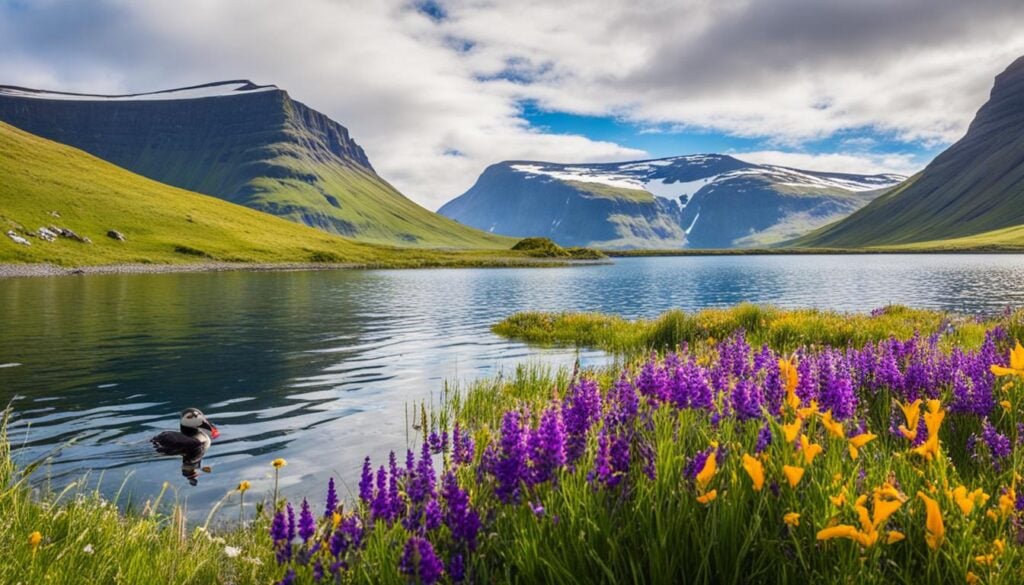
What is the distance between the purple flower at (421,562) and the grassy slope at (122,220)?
113 m

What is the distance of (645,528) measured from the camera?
3.88 metres

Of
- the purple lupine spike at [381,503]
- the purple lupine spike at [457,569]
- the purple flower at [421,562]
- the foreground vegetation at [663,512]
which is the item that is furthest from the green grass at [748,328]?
the purple flower at [421,562]

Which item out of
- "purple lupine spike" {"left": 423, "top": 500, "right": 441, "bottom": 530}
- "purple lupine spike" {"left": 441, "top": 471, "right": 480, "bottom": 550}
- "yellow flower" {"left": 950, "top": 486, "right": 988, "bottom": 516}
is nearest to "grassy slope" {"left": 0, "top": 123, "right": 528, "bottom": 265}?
"purple lupine spike" {"left": 423, "top": 500, "right": 441, "bottom": 530}

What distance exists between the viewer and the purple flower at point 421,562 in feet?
11.1

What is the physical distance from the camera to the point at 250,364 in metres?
25.0

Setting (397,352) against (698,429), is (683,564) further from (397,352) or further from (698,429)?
(397,352)

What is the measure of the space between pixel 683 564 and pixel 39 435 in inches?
673

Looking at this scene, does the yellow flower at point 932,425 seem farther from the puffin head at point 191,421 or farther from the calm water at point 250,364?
the puffin head at point 191,421

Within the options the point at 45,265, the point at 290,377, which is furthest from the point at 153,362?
the point at 45,265

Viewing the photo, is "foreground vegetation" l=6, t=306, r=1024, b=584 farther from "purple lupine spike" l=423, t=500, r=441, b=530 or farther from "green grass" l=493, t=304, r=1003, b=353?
"green grass" l=493, t=304, r=1003, b=353

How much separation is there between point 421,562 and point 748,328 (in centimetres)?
2332

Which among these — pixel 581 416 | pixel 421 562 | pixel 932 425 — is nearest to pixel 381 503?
pixel 421 562

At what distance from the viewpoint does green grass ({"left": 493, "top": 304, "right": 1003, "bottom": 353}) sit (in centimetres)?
2050

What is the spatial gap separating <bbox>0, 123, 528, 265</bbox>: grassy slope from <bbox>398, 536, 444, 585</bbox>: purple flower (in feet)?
370
